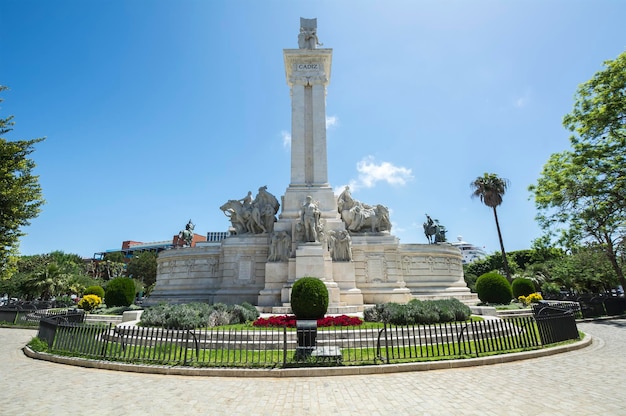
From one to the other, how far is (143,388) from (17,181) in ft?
65.5

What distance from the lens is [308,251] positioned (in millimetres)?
18094

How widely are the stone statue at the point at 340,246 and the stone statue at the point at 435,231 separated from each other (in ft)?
32.7

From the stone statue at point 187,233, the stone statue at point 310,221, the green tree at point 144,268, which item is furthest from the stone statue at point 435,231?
the green tree at point 144,268

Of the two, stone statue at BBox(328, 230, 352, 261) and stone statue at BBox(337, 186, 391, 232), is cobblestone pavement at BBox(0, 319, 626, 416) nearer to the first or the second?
stone statue at BBox(328, 230, 352, 261)

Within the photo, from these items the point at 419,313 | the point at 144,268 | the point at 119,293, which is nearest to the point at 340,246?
the point at 419,313

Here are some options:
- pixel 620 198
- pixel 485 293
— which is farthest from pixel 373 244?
pixel 620 198

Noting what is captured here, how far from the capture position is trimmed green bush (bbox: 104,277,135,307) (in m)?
23.9

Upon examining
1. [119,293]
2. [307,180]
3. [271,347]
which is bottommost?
[271,347]

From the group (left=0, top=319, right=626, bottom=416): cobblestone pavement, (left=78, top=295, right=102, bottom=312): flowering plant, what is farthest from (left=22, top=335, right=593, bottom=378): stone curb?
(left=78, top=295, right=102, bottom=312): flowering plant

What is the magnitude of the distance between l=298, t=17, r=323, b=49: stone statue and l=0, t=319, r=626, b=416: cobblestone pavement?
25.0 m

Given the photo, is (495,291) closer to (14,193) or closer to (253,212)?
(253,212)

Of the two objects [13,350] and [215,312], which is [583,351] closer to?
[215,312]

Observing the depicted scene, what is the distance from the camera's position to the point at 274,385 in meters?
7.16

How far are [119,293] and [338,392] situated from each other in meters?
22.7
